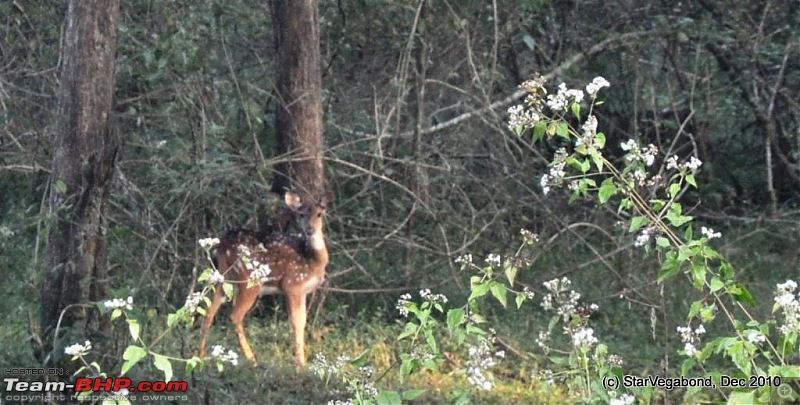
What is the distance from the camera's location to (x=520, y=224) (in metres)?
10.6

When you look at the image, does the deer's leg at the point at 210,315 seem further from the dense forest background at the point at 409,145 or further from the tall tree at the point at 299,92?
the tall tree at the point at 299,92

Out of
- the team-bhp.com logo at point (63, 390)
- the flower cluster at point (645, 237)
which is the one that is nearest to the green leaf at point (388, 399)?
the flower cluster at point (645, 237)

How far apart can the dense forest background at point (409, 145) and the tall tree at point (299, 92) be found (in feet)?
0.54

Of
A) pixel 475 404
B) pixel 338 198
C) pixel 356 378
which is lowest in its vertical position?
pixel 475 404

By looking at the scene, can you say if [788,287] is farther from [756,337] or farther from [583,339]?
[583,339]

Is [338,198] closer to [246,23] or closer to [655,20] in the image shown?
[246,23]

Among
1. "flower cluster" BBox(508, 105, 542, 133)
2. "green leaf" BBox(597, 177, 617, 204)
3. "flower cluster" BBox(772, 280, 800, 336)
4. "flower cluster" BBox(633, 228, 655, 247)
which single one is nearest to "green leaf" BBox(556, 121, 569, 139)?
"flower cluster" BBox(508, 105, 542, 133)

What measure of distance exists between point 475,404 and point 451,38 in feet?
13.1

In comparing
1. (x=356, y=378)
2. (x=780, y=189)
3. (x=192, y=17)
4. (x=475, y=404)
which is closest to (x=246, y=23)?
(x=192, y=17)

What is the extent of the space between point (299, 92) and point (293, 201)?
3.92 ft

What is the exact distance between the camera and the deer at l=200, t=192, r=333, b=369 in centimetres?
872

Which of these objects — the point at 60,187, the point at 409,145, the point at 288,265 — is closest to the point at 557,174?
the point at 60,187

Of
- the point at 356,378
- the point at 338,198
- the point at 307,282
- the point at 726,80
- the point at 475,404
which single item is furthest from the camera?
the point at 726,80

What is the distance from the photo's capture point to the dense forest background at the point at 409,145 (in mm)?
8969
